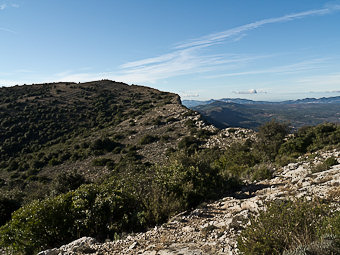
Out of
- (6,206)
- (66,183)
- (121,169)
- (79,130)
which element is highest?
(79,130)

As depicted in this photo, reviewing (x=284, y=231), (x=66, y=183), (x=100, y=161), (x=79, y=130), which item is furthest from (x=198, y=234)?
(x=79, y=130)

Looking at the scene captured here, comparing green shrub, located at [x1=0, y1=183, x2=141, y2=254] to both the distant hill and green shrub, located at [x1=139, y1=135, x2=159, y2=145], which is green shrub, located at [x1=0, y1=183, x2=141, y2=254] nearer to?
the distant hill

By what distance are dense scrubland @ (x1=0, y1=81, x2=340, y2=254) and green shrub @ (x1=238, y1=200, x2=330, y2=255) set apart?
0.05 ft

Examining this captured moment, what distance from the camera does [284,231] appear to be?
11.0 feet

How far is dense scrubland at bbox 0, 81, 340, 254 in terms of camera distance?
396 cm

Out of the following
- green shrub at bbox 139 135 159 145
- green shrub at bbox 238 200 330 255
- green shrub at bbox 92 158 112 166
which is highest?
green shrub at bbox 238 200 330 255

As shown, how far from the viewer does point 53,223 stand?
19.2 ft

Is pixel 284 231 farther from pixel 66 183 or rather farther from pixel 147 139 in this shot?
pixel 147 139

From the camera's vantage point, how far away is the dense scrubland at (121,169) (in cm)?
396

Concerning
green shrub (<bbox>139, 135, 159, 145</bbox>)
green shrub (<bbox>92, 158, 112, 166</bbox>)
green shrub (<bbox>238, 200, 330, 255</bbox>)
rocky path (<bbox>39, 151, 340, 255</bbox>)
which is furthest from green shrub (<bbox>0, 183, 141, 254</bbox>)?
green shrub (<bbox>139, 135, 159, 145</bbox>)

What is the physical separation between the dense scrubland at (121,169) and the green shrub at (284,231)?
0.02 metres

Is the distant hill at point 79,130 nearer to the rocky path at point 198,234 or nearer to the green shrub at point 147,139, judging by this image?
the green shrub at point 147,139

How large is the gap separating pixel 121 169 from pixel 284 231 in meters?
18.0

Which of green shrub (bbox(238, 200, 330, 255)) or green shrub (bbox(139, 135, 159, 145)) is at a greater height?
green shrub (bbox(238, 200, 330, 255))
